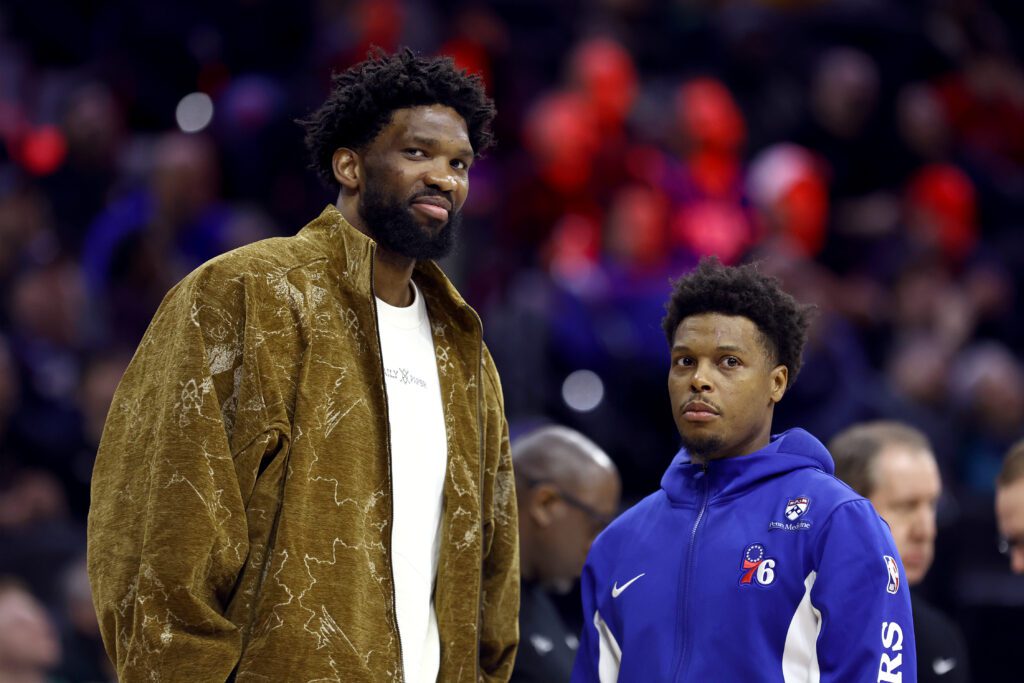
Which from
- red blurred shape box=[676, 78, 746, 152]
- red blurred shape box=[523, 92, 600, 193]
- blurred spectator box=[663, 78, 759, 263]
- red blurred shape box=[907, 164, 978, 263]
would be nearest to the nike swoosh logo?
blurred spectator box=[663, 78, 759, 263]

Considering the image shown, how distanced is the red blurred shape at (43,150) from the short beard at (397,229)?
4.33m

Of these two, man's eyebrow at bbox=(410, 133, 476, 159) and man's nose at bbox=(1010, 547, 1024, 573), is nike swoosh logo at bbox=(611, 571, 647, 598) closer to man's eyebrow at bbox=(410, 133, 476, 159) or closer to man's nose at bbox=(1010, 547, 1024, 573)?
man's eyebrow at bbox=(410, 133, 476, 159)

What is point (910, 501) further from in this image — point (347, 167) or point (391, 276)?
point (347, 167)

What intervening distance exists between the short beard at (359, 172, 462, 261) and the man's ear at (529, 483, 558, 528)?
1.18 metres

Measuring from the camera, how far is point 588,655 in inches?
132

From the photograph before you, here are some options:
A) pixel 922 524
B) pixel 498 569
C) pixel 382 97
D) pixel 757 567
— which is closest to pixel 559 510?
pixel 498 569

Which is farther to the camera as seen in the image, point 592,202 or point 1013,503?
point 592,202

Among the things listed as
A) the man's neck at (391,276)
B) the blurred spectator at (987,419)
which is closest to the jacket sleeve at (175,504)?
the man's neck at (391,276)

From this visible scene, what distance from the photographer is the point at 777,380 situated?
11.0 feet

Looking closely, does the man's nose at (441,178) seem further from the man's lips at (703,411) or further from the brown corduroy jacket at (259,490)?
the man's lips at (703,411)

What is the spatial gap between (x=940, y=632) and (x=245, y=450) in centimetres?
223

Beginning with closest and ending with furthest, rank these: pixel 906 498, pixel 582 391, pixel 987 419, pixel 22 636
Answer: pixel 906 498
pixel 22 636
pixel 582 391
pixel 987 419

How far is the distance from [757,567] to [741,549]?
57 millimetres

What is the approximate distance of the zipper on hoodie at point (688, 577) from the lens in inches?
122
